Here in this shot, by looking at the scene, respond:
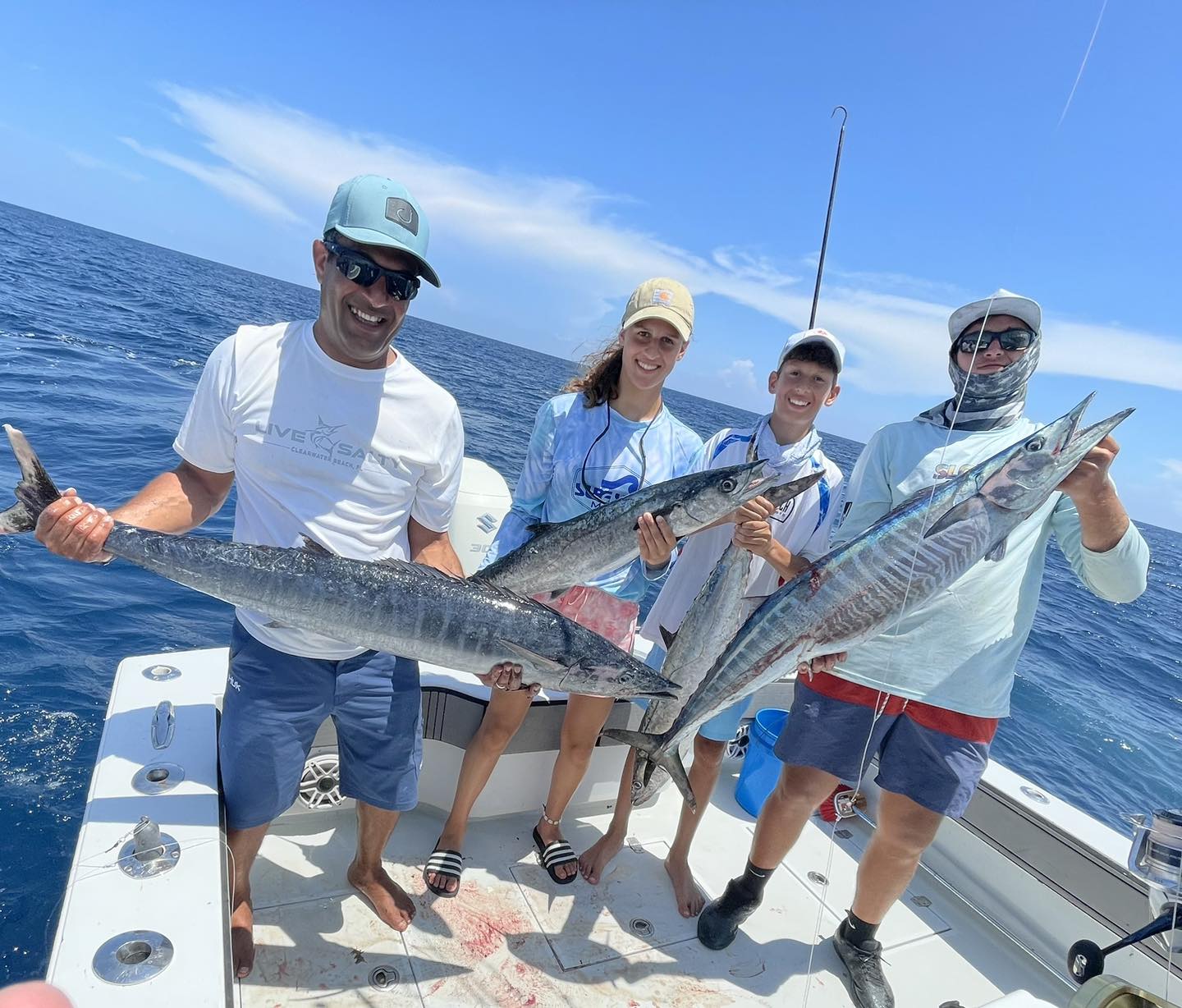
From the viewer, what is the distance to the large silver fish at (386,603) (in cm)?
209

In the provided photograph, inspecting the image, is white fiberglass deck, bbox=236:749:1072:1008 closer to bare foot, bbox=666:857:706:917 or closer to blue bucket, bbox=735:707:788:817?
bare foot, bbox=666:857:706:917

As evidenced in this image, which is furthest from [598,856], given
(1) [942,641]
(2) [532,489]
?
(1) [942,641]

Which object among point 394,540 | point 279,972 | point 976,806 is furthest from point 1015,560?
point 279,972

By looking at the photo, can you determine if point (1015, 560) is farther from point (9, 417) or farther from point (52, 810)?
point (9, 417)

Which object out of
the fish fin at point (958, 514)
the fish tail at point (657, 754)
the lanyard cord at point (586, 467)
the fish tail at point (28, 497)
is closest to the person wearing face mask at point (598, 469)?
the lanyard cord at point (586, 467)

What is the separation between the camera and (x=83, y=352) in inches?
596

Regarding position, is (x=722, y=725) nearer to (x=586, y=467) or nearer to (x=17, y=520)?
(x=586, y=467)

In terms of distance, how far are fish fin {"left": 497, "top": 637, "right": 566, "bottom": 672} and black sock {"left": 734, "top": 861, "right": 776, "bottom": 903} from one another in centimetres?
138

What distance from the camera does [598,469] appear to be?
2.95 meters

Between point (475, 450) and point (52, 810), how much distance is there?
1071 centimetres

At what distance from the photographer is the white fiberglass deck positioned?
103 inches

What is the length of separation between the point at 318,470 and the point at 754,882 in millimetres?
2491

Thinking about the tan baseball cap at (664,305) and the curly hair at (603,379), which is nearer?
the tan baseball cap at (664,305)

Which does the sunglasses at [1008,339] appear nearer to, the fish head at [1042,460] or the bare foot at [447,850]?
the fish head at [1042,460]
